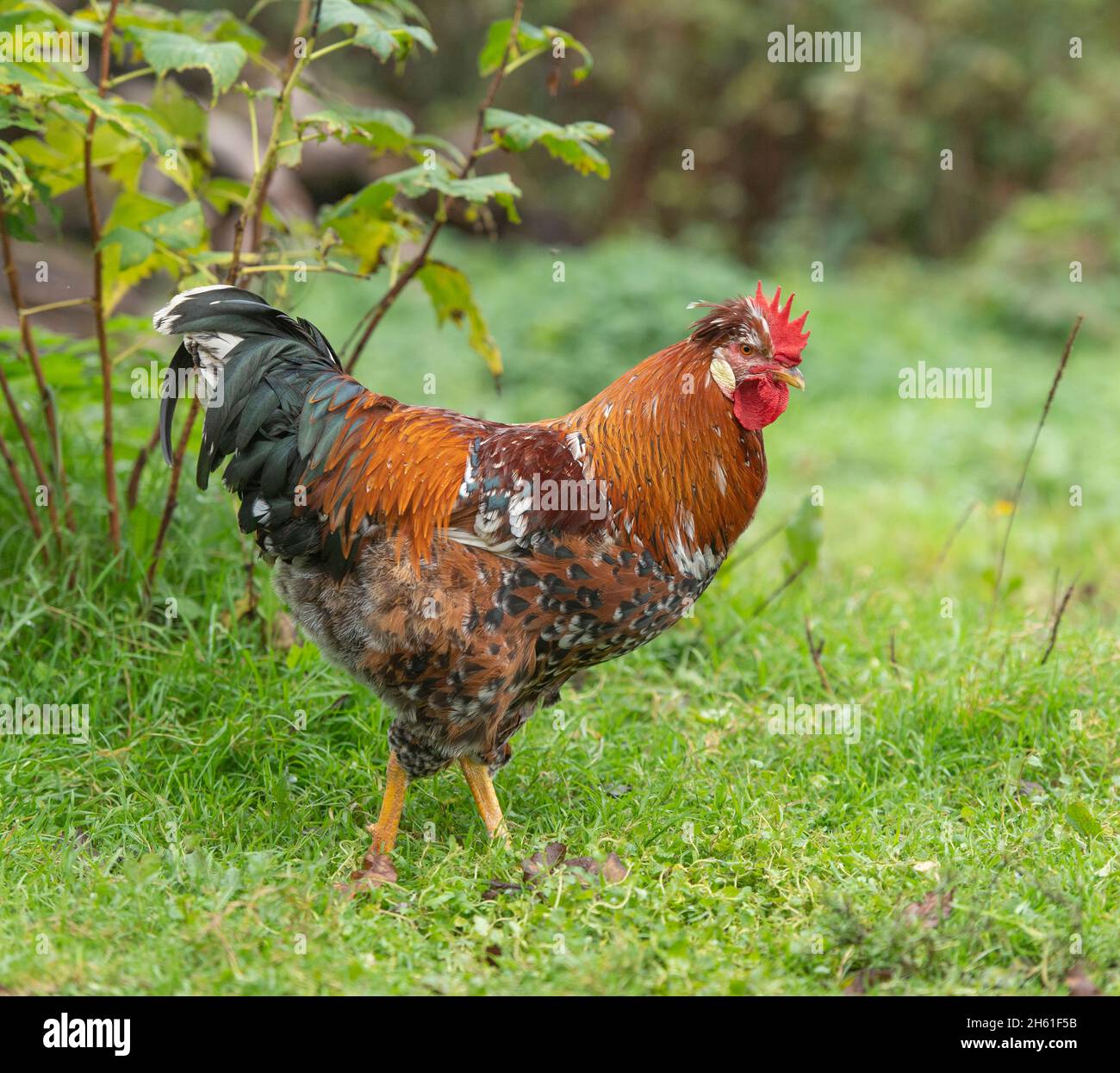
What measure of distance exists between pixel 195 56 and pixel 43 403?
167 cm

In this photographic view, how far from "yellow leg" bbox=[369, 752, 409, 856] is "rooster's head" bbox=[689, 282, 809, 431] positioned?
1.60m

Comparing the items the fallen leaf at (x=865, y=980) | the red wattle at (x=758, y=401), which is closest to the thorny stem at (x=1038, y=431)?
the red wattle at (x=758, y=401)

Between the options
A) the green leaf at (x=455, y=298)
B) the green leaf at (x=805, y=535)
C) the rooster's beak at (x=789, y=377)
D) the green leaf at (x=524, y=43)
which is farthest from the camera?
the green leaf at (x=805, y=535)

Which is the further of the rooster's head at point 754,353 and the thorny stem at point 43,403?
the thorny stem at point 43,403

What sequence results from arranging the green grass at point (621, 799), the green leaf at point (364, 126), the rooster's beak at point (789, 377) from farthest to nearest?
the green leaf at point (364, 126), the rooster's beak at point (789, 377), the green grass at point (621, 799)

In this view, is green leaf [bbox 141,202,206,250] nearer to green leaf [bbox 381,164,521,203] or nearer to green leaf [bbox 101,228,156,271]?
green leaf [bbox 101,228,156,271]

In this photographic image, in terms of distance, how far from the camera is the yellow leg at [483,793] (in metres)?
3.97

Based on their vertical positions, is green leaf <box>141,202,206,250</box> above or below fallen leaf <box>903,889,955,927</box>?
above

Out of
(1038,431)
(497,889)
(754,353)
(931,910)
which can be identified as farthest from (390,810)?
(1038,431)

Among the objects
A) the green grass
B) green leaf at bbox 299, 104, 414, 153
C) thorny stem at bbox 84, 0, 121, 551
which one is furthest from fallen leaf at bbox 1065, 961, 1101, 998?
thorny stem at bbox 84, 0, 121, 551

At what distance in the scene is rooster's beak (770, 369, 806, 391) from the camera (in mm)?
3646

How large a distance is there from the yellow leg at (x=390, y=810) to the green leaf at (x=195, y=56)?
86.8 inches

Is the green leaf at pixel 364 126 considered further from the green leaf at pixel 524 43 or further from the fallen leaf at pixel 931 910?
the fallen leaf at pixel 931 910

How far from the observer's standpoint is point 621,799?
418 cm
